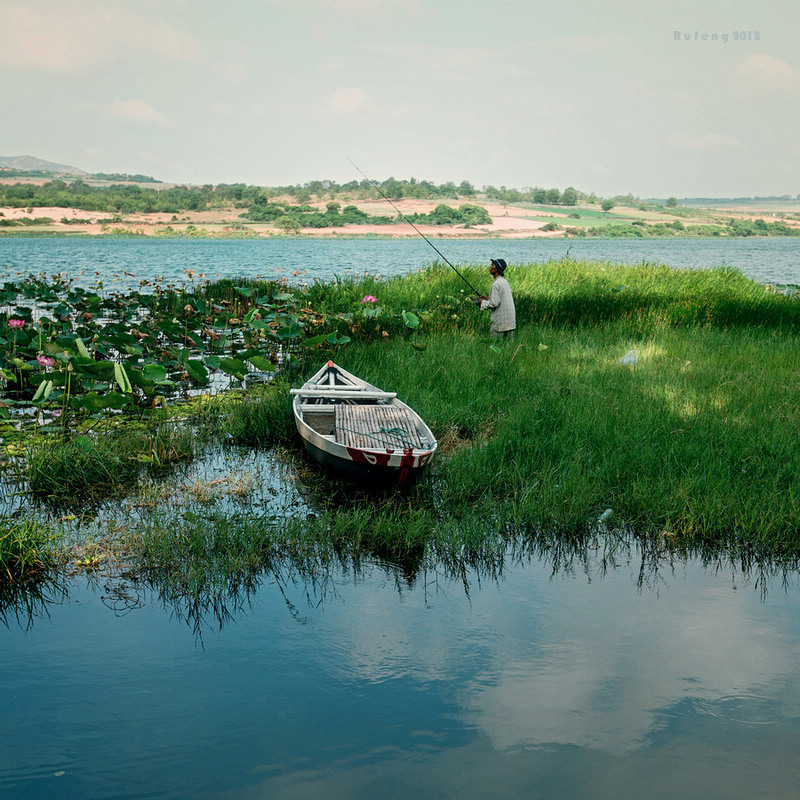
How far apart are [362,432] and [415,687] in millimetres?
2882

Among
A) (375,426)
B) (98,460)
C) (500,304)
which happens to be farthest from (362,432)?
(500,304)

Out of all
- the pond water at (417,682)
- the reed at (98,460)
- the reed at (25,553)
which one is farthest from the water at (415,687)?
the reed at (98,460)

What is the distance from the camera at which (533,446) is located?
6.68m

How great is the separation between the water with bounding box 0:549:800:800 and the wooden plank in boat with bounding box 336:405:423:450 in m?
1.34

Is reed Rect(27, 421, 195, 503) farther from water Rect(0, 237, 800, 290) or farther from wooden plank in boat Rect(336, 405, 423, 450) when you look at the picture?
water Rect(0, 237, 800, 290)

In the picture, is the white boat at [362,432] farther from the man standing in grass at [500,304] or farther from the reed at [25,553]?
the man standing in grass at [500,304]

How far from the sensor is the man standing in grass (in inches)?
430

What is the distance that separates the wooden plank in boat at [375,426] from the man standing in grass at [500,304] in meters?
4.24

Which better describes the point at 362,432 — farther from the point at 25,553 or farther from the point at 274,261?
the point at 274,261

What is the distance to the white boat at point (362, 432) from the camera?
18.7ft

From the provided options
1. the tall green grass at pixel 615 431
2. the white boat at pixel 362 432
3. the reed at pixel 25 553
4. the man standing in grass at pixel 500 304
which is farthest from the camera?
the man standing in grass at pixel 500 304

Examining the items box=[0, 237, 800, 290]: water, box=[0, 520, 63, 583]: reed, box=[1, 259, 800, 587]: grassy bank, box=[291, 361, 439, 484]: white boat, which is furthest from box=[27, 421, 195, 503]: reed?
box=[0, 237, 800, 290]: water

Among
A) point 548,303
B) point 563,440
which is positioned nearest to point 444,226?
point 548,303

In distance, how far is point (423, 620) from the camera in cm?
436
